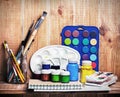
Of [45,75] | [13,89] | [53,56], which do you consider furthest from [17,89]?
[53,56]

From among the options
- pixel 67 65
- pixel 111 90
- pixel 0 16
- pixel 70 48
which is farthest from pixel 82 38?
pixel 0 16

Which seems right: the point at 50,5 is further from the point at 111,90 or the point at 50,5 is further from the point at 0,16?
the point at 111,90

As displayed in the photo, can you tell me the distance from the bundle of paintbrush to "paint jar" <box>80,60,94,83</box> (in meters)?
0.32

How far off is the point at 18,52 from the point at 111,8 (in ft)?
2.02

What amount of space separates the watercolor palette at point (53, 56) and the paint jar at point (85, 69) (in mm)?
72

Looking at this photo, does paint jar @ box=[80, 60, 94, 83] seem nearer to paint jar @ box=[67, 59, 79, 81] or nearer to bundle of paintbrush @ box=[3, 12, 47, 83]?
paint jar @ box=[67, 59, 79, 81]

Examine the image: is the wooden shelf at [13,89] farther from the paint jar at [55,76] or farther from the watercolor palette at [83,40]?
the watercolor palette at [83,40]

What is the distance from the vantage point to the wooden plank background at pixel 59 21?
5.19 ft

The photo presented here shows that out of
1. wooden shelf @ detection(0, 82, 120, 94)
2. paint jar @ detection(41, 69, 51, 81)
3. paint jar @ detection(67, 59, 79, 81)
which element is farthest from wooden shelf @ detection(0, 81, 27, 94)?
paint jar @ detection(67, 59, 79, 81)

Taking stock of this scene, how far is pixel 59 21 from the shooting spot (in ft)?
5.25

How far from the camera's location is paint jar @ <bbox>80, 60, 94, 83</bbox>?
1.48 meters

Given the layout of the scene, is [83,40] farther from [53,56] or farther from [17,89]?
[17,89]

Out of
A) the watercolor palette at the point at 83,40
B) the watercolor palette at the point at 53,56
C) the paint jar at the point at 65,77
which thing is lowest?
the paint jar at the point at 65,77

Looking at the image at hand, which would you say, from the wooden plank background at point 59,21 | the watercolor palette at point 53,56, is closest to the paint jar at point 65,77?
the watercolor palette at point 53,56
